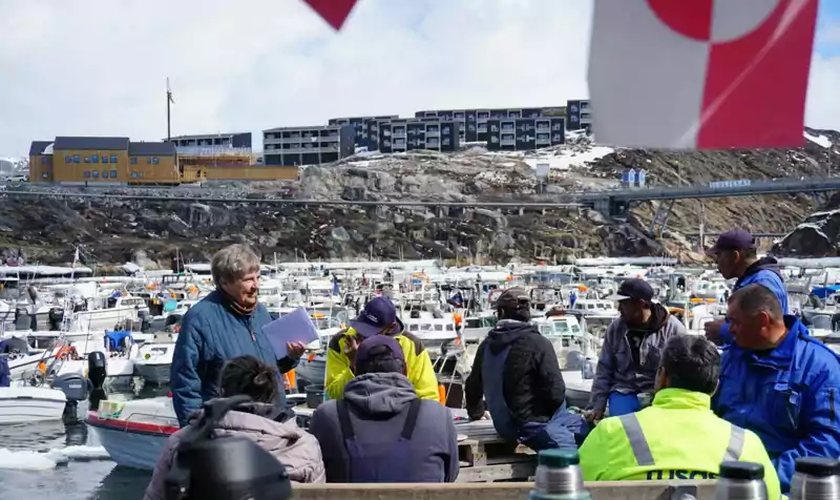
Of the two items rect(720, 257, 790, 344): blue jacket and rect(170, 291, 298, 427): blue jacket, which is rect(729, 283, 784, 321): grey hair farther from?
rect(170, 291, 298, 427): blue jacket

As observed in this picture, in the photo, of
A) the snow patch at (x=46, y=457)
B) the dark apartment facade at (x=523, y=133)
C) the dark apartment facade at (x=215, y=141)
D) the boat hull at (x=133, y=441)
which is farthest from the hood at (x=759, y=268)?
the dark apartment facade at (x=523, y=133)

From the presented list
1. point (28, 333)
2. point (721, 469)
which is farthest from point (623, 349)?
point (28, 333)

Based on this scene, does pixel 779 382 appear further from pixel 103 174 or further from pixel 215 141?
pixel 215 141

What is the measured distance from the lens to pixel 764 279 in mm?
5148

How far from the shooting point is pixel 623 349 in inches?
231

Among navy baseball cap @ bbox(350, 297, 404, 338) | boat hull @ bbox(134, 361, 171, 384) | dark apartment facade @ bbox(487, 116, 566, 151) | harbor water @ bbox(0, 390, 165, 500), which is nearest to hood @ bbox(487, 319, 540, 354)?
navy baseball cap @ bbox(350, 297, 404, 338)

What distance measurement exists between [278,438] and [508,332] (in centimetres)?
243

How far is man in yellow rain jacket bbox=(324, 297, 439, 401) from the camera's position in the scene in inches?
222

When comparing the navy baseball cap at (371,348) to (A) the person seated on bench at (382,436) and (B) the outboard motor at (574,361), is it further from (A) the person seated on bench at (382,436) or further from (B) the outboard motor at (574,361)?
(B) the outboard motor at (574,361)

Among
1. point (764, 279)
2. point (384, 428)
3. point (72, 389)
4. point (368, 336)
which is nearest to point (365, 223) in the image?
point (72, 389)

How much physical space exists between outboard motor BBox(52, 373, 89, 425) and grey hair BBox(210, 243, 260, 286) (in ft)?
69.0

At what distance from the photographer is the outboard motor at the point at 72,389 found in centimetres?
2480

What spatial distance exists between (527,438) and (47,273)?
66.5 meters

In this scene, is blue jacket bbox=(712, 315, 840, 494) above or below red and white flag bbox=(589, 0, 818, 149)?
below
